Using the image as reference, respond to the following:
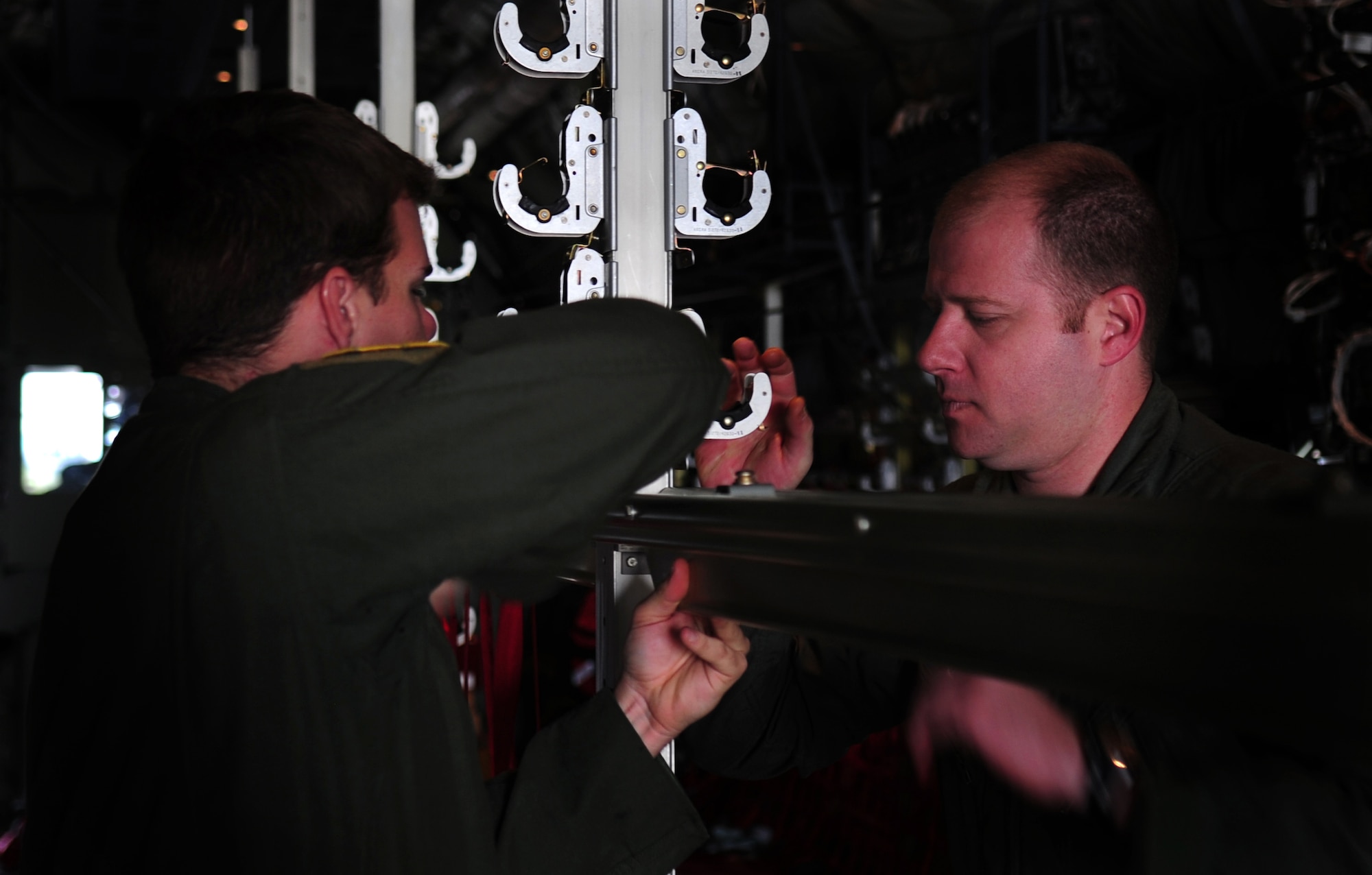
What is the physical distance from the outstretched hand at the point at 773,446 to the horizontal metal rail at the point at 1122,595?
0.68 meters

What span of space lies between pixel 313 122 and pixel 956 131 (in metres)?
5.07

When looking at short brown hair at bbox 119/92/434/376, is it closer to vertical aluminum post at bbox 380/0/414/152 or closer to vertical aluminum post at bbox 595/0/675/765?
vertical aluminum post at bbox 595/0/675/765

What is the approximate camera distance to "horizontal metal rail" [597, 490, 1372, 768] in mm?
438

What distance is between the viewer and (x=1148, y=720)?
3.07 feet

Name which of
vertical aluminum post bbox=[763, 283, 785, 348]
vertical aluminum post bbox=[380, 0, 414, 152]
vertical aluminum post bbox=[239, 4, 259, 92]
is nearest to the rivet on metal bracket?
vertical aluminum post bbox=[380, 0, 414, 152]

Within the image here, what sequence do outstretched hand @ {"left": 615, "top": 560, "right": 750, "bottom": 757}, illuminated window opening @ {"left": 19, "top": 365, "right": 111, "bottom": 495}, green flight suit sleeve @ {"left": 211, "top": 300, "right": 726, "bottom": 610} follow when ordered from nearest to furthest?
green flight suit sleeve @ {"left": 211, "top": 300, "right": 726, "bottom": 610}, outstretched hand @ {"left": 615, "top": 560, "right": 750, "bottom": 757}, illuminated window opening @ {"left": 19, "top": 365, "right": 111, "bottom": 495}

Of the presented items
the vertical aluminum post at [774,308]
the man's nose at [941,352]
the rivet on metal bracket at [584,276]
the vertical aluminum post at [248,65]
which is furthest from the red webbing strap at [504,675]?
the vertical aluminum post at [774,308]

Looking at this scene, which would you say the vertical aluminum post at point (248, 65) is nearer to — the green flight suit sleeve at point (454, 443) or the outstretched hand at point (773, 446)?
the outstretched hand at point (773, 446)

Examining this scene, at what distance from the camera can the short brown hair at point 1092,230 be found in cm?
140

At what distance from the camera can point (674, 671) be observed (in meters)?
1.14

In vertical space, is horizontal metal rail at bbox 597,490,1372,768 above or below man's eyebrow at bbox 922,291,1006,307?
below

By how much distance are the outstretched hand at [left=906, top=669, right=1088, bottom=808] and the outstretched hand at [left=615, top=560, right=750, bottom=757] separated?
0.83 ft

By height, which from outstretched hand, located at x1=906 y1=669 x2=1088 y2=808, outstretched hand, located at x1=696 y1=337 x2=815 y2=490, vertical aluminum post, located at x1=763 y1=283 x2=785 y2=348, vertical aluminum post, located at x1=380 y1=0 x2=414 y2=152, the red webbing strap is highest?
vertical aluminum post, located at x1=380 y1=0 x2=414 y2=152

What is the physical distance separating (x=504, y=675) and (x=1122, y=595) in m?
1.17
